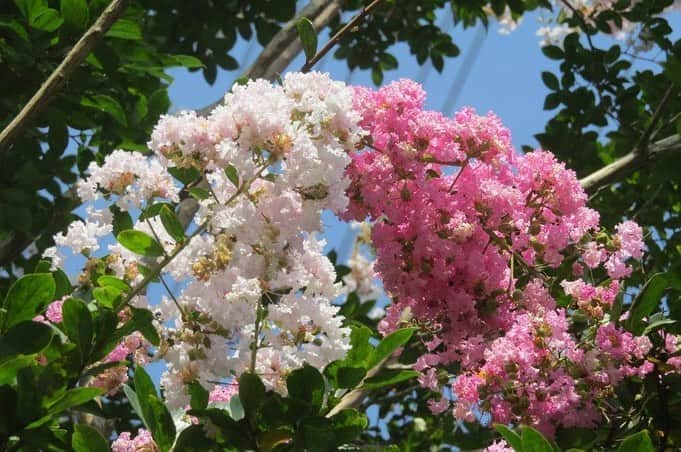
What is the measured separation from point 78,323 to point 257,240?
30cm

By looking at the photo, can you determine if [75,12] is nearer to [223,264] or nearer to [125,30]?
[125,30]

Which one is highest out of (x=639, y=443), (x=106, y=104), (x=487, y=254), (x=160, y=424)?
(x=106, y=104)

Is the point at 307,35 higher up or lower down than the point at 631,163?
lower down

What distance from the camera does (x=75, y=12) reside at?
2.07 meters

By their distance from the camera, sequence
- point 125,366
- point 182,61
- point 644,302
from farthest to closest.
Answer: point 182,61 < point 644,302 < point 125,366

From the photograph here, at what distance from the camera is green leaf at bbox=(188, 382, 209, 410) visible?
3.93 feet

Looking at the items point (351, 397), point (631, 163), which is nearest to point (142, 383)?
point (351, 397)

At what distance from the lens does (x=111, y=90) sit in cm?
234

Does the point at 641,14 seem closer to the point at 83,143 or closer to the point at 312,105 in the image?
the point at 83,143

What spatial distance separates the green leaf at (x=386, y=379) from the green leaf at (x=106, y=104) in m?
1.22

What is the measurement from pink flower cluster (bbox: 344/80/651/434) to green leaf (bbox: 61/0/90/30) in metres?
0.90

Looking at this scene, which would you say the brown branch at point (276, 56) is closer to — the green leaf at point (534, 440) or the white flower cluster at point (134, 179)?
the white flower cluster at point (134, 179)

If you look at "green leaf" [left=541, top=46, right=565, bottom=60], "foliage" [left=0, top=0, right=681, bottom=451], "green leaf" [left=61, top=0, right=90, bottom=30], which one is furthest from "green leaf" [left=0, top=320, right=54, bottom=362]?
"green leaf" [left=541, top=46, right=565, bottom=60]

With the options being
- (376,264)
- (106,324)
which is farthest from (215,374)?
(376,264)
